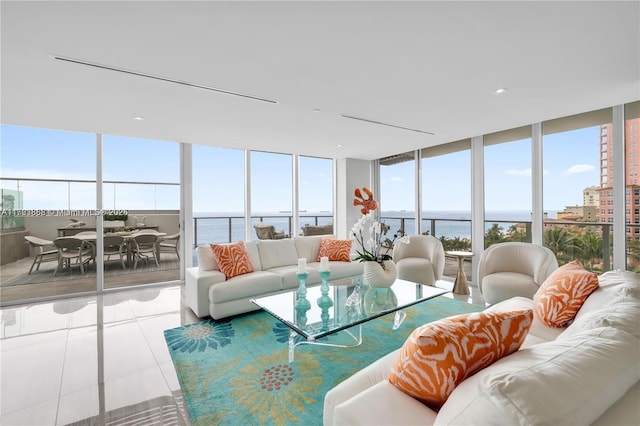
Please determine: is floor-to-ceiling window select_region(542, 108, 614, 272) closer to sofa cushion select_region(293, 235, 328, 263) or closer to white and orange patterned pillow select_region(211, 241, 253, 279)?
sofa cushion select_region(293, 235, 328, 263)

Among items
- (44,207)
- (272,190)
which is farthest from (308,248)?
(44,207)

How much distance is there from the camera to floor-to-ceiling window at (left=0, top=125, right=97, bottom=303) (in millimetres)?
4121

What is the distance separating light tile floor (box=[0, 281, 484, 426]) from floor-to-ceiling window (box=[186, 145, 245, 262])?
188cm

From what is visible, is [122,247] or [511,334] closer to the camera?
[511,334]

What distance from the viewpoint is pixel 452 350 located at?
1.01m

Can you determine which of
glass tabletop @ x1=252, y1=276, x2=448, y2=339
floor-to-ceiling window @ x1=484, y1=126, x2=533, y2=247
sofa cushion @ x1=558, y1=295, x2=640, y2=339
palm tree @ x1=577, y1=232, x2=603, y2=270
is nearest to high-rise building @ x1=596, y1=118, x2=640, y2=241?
palm tree @ x1=577, y1=232, x2=603, y2=270

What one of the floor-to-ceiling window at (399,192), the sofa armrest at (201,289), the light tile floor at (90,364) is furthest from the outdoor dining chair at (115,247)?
the floor-to-ceiling window at (399,192)

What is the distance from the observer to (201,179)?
5391 millimetres

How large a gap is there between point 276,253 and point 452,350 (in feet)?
11.5

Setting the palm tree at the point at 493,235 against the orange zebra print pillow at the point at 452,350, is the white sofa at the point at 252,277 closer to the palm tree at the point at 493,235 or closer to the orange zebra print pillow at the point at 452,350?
the palm tree at the point at 493,235

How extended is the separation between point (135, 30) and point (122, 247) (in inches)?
158

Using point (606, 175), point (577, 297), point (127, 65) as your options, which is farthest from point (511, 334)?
point (606, 175)

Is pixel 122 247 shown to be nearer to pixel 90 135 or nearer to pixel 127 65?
pixel 90 135

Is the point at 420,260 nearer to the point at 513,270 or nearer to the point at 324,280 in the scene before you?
the point at 513,270
